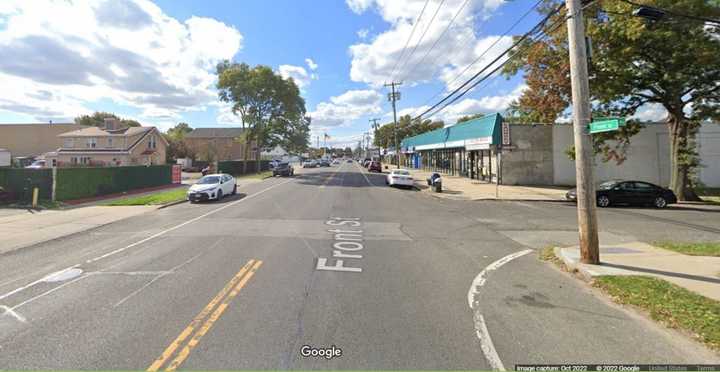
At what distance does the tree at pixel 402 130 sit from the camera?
85.6 meters

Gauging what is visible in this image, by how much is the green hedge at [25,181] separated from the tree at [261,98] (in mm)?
23717

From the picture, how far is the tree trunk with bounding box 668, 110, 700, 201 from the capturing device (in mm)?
17641

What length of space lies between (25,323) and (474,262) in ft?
23.3

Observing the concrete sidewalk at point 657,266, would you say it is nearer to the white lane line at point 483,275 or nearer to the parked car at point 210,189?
the white lane line at point 483,275

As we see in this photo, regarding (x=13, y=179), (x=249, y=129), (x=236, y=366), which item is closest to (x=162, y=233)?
(x=236, y=366)

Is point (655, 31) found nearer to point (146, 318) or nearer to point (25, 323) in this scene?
point (146, 318)

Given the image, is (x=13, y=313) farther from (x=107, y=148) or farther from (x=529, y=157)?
(x=107, y=148)

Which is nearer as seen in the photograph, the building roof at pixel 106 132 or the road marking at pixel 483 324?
the road marking at pixel 483 324

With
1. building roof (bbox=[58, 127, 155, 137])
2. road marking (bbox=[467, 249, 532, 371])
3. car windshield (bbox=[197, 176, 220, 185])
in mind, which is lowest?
road marking (bbox=[467, 249, 532, 371])

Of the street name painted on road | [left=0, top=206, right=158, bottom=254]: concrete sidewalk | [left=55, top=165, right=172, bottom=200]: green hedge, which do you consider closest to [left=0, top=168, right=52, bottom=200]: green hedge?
[left=55, top=165, right=172, bottom=200]: green hedge

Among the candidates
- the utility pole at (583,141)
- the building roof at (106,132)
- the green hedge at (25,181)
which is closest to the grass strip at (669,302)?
the utility pole at (583,141)

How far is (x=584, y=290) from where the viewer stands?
18.1 ft

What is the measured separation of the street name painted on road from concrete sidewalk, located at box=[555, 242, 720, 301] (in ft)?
14.4

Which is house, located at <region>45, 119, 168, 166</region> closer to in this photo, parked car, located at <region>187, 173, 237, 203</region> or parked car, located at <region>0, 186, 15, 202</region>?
parked car, located at <region>0, 186, 15, 202</region>
